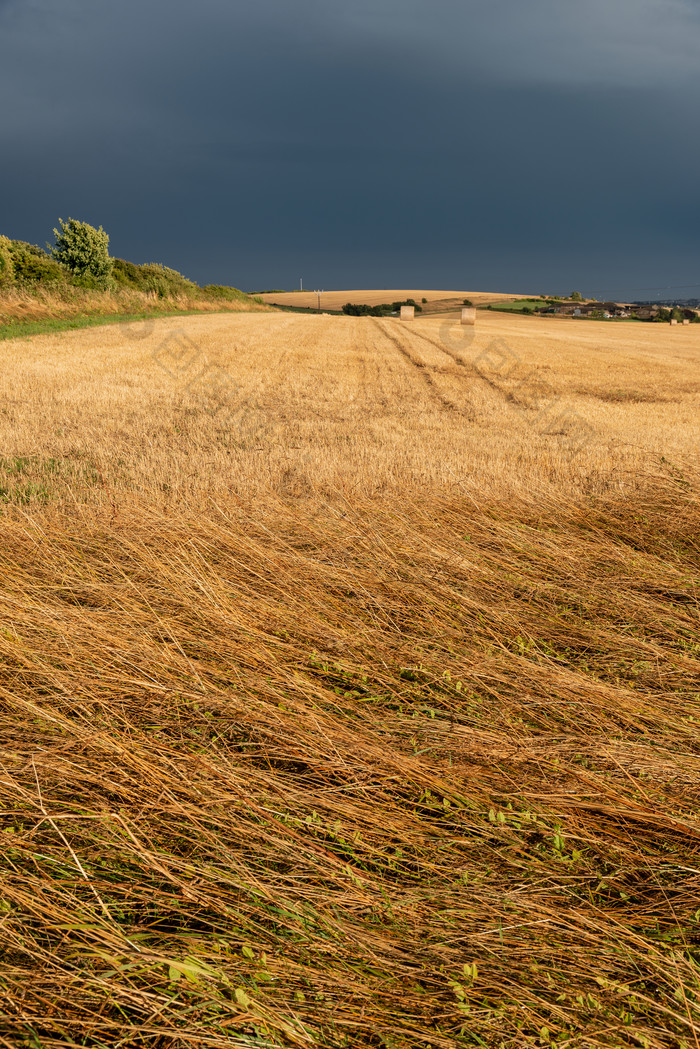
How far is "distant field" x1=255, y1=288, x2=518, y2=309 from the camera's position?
3605 inches

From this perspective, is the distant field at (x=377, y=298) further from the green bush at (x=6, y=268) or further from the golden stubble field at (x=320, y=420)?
the golden stubble field at (x=320, y=420)

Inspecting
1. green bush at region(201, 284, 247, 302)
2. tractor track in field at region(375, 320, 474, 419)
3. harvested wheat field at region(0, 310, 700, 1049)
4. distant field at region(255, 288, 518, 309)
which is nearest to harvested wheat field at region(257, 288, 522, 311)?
distant field at region(255, 288, 518, 309)

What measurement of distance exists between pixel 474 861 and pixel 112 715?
174 centimetres

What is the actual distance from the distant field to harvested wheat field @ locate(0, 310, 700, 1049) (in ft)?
279

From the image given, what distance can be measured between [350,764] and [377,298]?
10216 cm

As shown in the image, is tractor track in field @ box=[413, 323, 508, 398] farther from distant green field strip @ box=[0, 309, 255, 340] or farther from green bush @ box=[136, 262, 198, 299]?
green bush @ box=[136, 262, 198, 299]

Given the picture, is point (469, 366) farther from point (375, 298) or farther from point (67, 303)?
point (375, 298)

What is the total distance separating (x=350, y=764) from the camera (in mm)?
2785

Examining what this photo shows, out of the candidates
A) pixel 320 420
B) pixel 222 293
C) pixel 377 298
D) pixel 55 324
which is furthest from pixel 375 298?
pixel 320 420

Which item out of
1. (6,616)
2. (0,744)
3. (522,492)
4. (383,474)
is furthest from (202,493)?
(0,744)

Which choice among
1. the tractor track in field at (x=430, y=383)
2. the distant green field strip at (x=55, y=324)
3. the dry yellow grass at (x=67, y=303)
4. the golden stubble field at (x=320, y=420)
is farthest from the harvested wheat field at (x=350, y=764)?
the dry yellow grass at (x=67, y=303)

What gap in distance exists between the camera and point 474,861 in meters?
2.39

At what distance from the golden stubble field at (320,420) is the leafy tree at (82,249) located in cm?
4033

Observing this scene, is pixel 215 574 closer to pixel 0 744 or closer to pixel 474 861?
pixel 0 744
